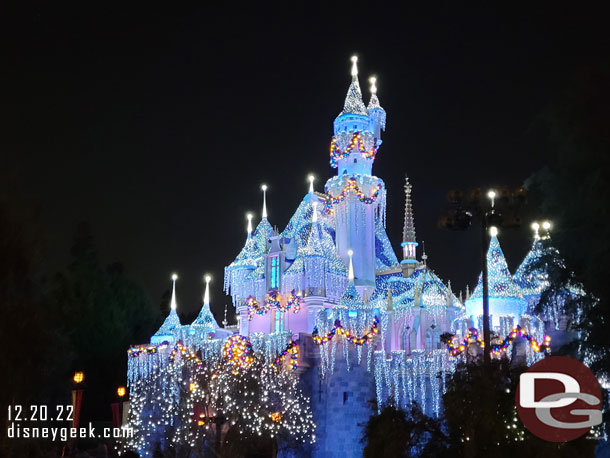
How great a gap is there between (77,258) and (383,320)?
25.3 meters

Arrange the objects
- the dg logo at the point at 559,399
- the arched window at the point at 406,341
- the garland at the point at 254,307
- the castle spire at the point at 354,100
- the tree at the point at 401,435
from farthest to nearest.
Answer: the castle spire at the point at 354,100
the garland at the point at 254,307
the arched window at the point at 406,341
the tree at the point at 401,435
the dg logo at the point at 559,399

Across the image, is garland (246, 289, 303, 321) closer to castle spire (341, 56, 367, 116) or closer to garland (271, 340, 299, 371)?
garland (271, 340, 299, 371)

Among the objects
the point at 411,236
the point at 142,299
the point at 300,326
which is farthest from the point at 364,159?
the point at 142,299

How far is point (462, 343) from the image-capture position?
29719mm

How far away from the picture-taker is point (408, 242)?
138 ft

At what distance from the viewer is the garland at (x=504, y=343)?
2839 cm

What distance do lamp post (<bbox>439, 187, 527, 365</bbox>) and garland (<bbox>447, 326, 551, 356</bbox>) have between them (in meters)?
11.9

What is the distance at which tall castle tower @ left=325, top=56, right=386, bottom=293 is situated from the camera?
37688 millimetres

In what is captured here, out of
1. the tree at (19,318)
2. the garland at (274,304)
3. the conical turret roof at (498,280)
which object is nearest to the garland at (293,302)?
the garland at (274,304)

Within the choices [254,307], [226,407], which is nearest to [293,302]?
[254,307]

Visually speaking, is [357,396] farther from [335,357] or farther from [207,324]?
[207,324]

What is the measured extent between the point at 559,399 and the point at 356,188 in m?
21.1

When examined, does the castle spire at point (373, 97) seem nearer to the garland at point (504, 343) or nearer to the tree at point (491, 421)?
the garland at point (504, 343)

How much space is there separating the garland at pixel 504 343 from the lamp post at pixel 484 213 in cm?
1193
